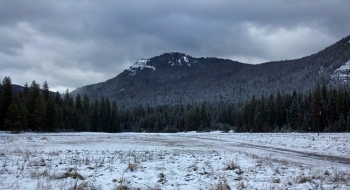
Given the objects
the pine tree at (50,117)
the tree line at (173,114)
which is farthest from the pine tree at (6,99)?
the pine tree at (50,117)

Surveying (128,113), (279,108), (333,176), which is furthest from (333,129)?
(128,113)

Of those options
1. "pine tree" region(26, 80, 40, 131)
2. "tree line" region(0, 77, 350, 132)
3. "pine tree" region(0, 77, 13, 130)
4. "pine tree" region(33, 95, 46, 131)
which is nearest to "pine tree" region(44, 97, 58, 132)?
"tree line" region(0, 77, 350, 132)

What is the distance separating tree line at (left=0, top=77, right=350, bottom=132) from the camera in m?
65.0

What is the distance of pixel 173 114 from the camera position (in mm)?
132500

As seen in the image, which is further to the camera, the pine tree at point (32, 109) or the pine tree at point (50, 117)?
the pine tree at point (50, 117)

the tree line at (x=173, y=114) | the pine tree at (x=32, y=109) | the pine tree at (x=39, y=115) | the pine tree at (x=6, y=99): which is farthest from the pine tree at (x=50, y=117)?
the pine tree at (x=6, y=99)

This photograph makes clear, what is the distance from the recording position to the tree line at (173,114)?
65000 mm

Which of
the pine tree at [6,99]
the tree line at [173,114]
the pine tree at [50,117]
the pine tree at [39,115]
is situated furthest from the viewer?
the pine tree at [50,117]

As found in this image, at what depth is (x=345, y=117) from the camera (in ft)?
259

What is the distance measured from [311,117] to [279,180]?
270 ft

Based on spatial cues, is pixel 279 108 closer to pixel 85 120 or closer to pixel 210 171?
pixel 85 120

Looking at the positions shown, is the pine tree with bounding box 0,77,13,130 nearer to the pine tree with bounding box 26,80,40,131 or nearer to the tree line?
the tree line

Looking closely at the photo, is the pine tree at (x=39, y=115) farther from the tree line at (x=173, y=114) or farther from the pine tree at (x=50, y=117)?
the pine tree at (x=50, y=117)

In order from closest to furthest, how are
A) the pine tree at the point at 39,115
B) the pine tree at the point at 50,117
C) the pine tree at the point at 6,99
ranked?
the pine tree at the point at 6,99 < the pine tree at the point at 39,115 < the pine tree at the point at 50,117
